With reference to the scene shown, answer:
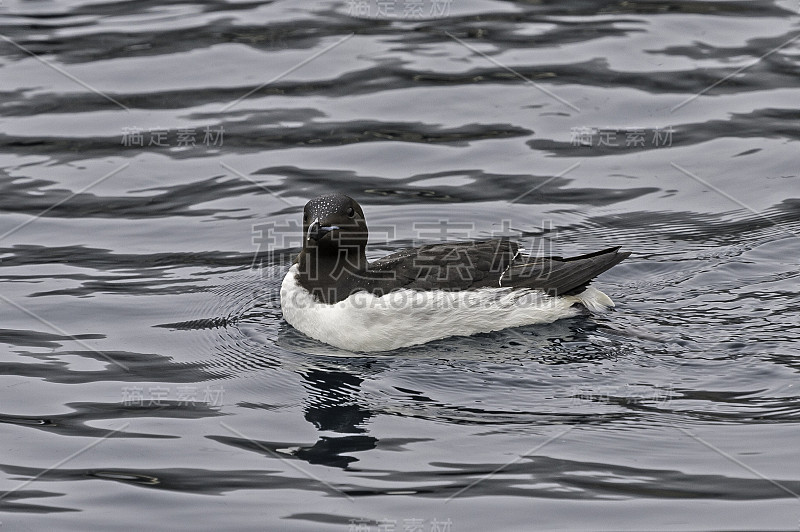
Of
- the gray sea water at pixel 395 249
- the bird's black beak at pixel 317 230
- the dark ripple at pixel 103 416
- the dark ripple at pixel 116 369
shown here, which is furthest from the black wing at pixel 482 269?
the dark ripple at pixel 103 416

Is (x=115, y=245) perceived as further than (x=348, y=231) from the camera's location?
Yes

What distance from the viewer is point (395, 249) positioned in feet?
34.3

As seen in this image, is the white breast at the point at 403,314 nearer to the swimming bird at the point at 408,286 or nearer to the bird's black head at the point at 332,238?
the swimming bird at the point at 408,286

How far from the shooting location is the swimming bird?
28.5ft

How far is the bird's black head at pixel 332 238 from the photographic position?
339 inches

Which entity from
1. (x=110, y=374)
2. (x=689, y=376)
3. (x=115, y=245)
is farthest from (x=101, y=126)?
(x=689, y=376)

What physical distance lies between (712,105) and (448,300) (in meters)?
5.48

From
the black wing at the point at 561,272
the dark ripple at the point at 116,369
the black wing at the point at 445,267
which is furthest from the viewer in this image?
the black wing at the point at 561,272

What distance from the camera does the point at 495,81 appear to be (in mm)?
13328

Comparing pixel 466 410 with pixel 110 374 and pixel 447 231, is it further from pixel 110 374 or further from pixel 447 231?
pixel 447 231

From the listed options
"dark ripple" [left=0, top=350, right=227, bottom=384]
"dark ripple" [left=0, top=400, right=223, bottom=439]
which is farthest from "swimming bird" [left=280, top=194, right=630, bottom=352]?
"dark ripple" [left=0, top=400, right=223, bottom=439]

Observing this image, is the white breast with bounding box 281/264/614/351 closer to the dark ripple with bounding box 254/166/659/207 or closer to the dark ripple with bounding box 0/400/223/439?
the dark ripple with bounding box 0/400/223/439

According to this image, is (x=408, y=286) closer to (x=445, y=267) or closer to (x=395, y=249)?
(x=445, y=267)

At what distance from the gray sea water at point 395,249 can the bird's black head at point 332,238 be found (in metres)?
0.60
